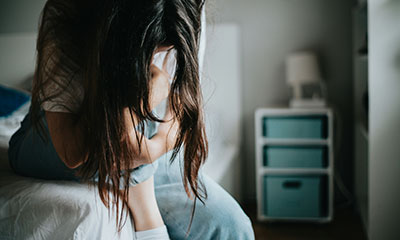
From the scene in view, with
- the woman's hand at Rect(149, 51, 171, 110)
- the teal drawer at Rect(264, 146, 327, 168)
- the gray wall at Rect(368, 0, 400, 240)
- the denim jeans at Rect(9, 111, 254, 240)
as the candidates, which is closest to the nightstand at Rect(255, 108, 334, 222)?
the teal drawer at Rect(264, 146, 327, 168)

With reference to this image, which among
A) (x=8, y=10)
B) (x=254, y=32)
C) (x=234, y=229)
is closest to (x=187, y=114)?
(x=234, y=229)

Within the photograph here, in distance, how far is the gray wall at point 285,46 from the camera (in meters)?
2.16

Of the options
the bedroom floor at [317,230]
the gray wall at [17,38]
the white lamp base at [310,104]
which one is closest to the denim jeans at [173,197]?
the gray wall at [17,38]

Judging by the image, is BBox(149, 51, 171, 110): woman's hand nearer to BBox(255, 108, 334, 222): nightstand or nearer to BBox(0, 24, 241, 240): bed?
BBox(0, 24, 241, 240): bed

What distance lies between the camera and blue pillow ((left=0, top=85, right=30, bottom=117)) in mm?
993

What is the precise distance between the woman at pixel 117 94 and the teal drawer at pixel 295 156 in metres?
1.22

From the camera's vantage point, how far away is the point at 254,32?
2.26 m

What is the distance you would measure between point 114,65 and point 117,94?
5 cm

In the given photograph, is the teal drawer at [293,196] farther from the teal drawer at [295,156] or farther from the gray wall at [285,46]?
the gray wall at [285,46]

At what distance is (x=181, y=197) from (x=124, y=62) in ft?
1.22

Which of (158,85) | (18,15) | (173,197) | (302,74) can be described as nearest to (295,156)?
(302,74)

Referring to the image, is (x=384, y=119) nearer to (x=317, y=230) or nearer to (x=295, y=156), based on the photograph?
(x=295, y=156)

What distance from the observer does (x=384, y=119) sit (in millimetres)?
1507

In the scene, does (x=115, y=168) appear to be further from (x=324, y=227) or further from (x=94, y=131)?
(x=324, y=227)
